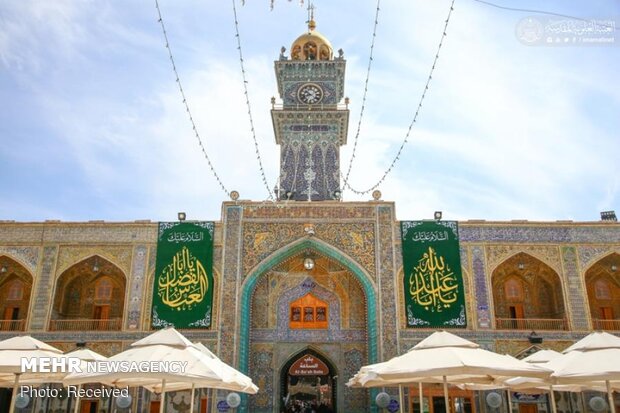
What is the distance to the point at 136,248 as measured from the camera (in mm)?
16750

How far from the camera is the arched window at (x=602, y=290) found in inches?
672

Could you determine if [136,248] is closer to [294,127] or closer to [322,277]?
[322,277]

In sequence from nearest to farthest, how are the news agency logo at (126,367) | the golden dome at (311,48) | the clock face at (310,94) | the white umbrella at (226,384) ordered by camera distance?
the news agency logo at (126,367) → the white umbrella at (226,384) → the clock face at (310,94) → the golden dome at (311,48)

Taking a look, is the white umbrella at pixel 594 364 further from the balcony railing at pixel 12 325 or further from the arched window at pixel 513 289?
the balcony railing at pixel 12 325

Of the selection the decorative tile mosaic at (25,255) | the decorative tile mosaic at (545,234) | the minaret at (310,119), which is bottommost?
the decorative tile mosaic at (25,255)

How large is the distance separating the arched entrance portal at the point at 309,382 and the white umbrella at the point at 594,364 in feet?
31.0

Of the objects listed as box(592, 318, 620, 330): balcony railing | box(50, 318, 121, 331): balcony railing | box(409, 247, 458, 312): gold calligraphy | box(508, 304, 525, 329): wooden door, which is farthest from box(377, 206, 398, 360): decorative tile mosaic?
box(50, 318, 121, 331): balcony railing

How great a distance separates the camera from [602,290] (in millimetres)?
17141

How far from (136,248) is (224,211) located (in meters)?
2.81

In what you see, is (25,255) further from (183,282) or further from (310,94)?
(310,94)

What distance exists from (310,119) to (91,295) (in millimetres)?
10124

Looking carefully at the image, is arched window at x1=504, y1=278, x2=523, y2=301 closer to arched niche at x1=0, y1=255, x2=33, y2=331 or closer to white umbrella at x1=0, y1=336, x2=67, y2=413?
white umbrella at x1=0, y1=336, x2=67, y2=413

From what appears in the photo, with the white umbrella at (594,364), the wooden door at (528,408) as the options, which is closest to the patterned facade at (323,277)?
the wooden door at (528,408)

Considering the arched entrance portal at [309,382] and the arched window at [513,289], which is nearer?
the arched entrance portal at [309,382]
